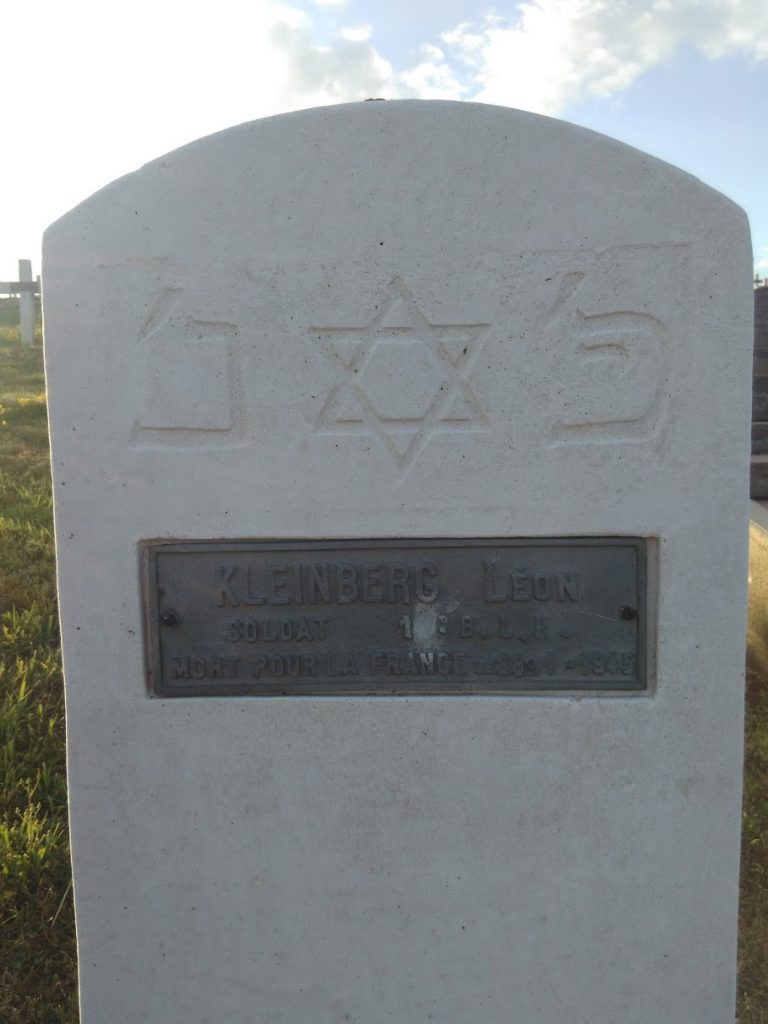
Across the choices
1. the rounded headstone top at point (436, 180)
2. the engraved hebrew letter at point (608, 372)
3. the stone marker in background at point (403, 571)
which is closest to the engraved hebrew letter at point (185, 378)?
the stone marker in background at point (403, 571)

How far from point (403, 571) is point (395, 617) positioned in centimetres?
11

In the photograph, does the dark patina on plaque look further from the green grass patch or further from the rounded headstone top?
the green grass patch

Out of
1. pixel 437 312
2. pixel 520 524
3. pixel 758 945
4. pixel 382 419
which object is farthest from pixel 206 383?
pixel 758 945

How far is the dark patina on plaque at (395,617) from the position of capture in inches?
79.1

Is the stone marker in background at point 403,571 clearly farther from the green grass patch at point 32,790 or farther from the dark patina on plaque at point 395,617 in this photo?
the green grass patch at point 32,790

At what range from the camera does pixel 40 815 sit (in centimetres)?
311

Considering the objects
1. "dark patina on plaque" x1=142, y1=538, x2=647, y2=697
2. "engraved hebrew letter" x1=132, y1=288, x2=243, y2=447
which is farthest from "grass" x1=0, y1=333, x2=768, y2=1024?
"engraved hebrew letter" x1=132, y1=288, x2=243, y2=447

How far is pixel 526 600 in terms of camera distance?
2.02 m

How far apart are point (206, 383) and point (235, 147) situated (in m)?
0.49

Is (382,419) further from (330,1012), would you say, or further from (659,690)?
(330,1012)

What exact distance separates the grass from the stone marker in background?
69cm

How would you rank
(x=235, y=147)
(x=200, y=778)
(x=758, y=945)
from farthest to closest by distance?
(x=758, y=945)
(x=200, y=778)
(x=235, y=147)

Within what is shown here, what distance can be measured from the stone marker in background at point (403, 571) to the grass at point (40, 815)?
27.1 inches

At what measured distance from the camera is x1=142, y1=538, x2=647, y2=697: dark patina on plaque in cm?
201
